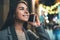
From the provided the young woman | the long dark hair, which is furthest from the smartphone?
the long dark hair

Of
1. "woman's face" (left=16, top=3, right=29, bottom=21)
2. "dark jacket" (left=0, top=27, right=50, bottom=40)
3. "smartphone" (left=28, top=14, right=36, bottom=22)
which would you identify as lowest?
"dark jacket" (left=0, top=27, right=50, bottom=40)

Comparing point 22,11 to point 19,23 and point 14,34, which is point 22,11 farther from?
point 14,34

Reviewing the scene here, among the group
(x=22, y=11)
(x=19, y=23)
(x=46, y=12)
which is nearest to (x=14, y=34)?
(x=19, y=23)

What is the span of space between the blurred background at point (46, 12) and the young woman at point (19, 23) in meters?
0.06

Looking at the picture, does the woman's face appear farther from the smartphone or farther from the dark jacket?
the dark jacket

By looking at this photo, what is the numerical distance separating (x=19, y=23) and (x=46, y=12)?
388mm

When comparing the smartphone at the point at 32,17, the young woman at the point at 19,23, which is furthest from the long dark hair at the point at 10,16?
the smartphone at the point at 32,17

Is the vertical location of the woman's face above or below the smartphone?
above

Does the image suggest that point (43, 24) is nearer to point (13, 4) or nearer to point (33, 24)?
point (33, 24)

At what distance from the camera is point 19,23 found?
500cm

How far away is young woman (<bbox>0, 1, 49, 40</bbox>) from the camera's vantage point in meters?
4.96

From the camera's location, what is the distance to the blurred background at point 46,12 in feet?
16.2

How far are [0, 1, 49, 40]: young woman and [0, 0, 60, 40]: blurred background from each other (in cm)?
6

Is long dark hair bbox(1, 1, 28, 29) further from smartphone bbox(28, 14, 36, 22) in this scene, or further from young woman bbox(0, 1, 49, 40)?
smartphone bbox(28, 14, 36, 22)
